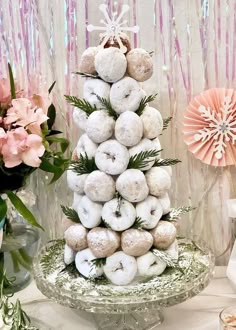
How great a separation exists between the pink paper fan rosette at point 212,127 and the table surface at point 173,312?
26 cm

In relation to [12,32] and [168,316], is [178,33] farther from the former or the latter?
[168,316]

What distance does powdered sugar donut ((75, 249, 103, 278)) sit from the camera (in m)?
0.87

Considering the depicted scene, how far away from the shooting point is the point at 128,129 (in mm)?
852

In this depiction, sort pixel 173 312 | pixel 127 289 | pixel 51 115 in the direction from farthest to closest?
1. pixel 51 115
2. pixel 173 312
3. pixel 127 289

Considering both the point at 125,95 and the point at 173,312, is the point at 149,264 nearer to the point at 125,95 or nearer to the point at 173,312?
the point at 173,312

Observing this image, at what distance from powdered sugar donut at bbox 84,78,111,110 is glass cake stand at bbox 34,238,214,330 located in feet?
0.95

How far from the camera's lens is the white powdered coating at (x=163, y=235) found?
885mm

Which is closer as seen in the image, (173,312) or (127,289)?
(127,289)

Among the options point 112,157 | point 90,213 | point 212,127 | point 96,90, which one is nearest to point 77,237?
point 90,213

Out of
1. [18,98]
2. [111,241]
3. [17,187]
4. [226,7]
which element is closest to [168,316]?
[111,241]

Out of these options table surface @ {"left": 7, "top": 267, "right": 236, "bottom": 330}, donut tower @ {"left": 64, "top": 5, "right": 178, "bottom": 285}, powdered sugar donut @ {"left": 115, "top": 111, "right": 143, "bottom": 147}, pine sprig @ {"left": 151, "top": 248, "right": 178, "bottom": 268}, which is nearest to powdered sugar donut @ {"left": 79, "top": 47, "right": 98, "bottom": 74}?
donut tower @ {"left": 64, "top": 5, "right": 178, "bottom": 285}

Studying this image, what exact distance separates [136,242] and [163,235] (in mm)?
55

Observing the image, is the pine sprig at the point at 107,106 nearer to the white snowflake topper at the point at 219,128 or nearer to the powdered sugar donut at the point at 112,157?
the powdered sugar donut at the point at 112,157

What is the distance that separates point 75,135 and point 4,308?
0.40 metres
